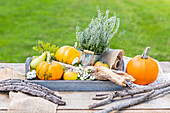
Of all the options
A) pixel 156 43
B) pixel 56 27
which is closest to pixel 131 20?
pixel 156 43

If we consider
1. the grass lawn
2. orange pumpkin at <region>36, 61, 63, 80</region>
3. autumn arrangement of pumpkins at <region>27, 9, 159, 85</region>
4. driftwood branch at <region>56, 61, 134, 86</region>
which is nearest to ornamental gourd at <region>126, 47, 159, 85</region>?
autumn arrangement of pumpkins at <region>27, 9, 159, 85</region>

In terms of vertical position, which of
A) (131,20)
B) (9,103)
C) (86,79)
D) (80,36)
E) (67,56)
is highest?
(131,20)

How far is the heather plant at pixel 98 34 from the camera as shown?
1987 millimetres

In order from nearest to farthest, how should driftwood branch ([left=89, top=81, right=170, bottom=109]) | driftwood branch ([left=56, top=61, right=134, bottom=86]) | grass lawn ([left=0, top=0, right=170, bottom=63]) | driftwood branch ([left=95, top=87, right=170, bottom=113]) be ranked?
driftwood branch ([left=95, top=87, right=170, bottom=113]) < driftwood branch ([left=89, top=81, right=170, bottom=109]) < driftwood branch ([left=56, top=61, right=134, bottom=86]) < grass lawn ([left=0, top=0, right=170, bottom=63])

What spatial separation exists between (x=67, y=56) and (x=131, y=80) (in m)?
0.58

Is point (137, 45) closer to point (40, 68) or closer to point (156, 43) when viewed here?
point (156, 43)

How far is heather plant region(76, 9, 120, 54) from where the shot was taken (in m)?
1.99

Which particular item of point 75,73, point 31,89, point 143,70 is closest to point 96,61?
point 75,73

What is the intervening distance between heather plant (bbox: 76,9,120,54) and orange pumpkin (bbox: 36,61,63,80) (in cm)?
30

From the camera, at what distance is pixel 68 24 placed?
6.36 m

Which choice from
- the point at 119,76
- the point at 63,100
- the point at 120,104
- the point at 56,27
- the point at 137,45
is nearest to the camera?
the point at 120,104

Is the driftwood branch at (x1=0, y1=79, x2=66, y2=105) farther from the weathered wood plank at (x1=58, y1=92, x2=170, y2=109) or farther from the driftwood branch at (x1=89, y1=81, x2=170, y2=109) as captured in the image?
the driftwood branch at (x1=89, y1=81, x2=170, y2=109)

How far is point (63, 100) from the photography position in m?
1.72

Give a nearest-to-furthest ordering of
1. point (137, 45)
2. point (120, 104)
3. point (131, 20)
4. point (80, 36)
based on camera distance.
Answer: point (120, 104) → point (80, 36) → point (137, 45) → point (131, 20)
